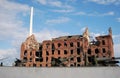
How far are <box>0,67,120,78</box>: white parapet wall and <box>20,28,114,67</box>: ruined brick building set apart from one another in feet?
124

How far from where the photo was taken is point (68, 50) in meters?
80.8

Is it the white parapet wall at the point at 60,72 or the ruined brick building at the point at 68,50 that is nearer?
the white parapet wall at the point at 60,72

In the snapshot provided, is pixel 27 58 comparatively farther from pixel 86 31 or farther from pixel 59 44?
pixel 86 31

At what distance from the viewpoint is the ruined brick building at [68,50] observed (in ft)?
253

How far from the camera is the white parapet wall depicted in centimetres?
3418

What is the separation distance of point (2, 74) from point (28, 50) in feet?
157

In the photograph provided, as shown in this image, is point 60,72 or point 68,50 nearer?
point 60,72

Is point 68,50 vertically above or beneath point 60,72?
above

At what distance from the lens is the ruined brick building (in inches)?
3039

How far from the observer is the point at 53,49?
272 feet

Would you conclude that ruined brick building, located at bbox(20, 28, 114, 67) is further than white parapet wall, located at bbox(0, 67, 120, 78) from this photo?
Yes

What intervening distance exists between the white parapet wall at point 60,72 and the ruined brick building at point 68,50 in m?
37.9

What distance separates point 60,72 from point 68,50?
1792 inches

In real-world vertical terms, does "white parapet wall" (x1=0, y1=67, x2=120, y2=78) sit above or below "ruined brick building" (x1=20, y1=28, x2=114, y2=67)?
below
